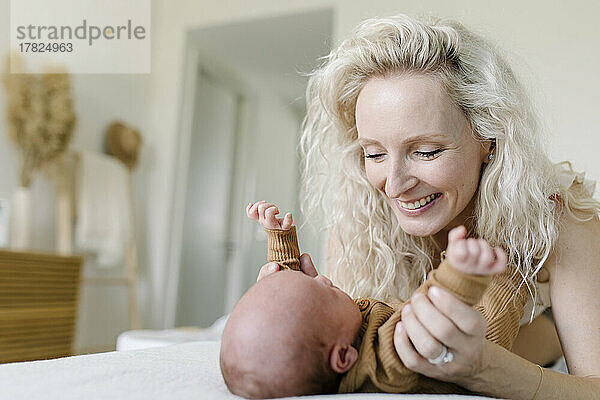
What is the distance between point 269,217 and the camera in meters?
1.16

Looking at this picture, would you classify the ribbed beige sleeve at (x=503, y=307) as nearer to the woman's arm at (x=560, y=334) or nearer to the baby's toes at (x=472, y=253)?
the woman's arm at (x=560, y=334)

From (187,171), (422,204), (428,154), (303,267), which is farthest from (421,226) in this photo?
(187,171)

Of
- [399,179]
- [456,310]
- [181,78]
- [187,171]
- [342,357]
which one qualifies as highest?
[181,78]

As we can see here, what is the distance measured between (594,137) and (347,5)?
5.61 ft

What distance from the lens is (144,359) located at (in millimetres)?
1017

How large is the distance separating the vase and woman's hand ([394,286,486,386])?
3068 mm

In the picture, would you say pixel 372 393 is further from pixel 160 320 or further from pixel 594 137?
pixel 160 320

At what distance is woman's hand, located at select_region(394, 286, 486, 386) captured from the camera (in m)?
0.77

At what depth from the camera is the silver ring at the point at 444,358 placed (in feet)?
2.64

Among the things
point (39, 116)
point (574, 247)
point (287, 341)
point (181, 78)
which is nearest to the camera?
point (287, 341)

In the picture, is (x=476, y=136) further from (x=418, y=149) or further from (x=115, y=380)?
(x=115, y=380)

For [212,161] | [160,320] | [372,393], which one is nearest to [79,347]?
[160,320]

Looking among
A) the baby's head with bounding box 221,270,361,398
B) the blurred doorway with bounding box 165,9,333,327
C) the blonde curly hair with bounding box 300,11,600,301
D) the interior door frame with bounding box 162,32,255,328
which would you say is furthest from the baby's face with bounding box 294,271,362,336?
the interior door frame with bounding box 162,32,255,328

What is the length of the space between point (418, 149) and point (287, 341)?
52 centimetres
